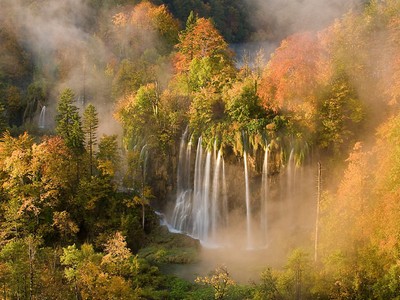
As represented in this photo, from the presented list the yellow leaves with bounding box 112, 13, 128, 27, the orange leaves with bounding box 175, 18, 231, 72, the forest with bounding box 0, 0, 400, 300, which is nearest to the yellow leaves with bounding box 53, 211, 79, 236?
the forest with bounding box 0, 0, 400, 300

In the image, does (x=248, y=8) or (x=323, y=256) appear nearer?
(x=323, y=256)

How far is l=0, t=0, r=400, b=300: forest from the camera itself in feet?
80.3

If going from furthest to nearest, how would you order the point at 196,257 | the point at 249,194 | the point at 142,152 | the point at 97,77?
the point at 97,77 < the point at 142,152 < the point at 249,194 < the point at 196,257

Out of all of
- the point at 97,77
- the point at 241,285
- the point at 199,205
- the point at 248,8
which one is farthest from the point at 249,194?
the point at 248,8

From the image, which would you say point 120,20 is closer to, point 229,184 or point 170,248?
point 229,184

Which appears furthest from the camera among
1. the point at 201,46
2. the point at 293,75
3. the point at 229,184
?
the point at 201,46

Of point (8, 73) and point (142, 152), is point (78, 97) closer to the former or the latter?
point (8, 73)

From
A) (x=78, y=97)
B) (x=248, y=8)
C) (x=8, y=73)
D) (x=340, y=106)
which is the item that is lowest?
(x=340, y=106)

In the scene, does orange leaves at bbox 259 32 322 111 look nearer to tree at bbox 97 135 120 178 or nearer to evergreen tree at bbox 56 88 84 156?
tree at bbox 97 135 120 178

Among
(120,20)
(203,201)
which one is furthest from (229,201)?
(120,20)

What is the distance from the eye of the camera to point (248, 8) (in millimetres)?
90500

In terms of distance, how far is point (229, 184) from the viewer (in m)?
37.3

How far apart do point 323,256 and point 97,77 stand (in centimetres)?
4469

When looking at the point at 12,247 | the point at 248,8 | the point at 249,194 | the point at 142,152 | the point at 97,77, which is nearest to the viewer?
the point at 12,247
